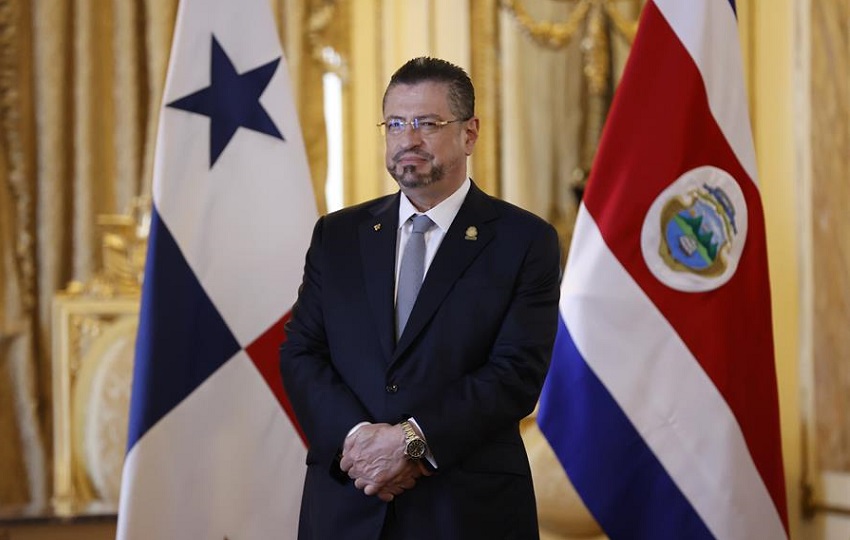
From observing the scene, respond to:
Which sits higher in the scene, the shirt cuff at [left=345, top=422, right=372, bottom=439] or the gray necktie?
the gray necktie

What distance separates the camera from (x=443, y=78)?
7.38ft

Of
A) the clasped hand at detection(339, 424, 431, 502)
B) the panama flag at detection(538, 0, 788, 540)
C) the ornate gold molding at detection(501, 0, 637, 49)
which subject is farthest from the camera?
the ornate gold molding at detection(501, 0, 637, 49)

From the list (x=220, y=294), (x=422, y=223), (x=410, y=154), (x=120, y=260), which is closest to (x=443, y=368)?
(x=422, y=223)

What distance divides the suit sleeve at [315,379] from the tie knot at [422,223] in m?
0.21

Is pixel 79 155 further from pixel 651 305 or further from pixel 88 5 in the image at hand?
pixel 651 305

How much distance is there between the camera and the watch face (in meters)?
2.09

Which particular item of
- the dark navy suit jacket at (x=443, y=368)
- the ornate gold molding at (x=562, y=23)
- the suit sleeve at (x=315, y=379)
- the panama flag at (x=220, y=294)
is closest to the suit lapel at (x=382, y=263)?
the dark navy suit jacket at (x=443, y=368)

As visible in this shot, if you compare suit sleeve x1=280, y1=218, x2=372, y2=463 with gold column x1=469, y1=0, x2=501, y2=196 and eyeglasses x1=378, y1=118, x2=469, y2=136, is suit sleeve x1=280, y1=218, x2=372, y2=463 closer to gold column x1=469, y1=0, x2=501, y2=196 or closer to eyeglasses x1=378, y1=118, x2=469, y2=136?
eyeglasses x1=378, y1=118, x2=469, y2=136

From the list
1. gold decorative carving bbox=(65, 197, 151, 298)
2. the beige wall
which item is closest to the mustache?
gold decorative carving bbox=(65, 197, 151, 298)

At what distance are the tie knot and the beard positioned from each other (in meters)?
0.09

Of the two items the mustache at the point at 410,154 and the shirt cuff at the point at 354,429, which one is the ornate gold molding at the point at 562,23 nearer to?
the mustache at the point at 410,154

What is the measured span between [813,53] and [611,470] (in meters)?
1.96

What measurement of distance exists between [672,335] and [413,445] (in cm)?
118

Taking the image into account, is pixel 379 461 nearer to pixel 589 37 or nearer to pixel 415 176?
pixel 415 176
